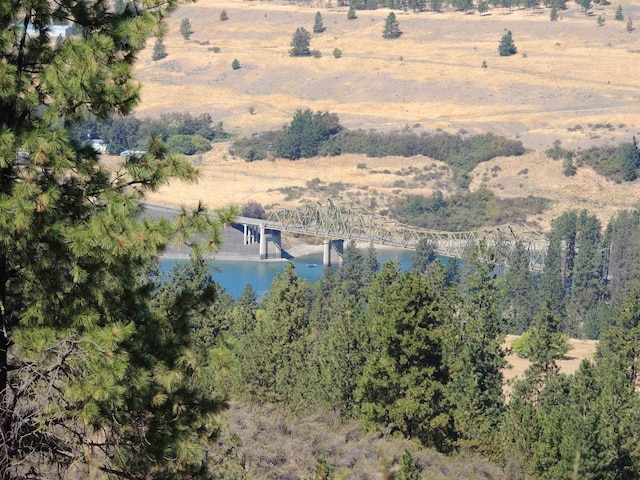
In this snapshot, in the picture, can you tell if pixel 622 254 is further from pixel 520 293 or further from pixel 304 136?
pixel 304 136

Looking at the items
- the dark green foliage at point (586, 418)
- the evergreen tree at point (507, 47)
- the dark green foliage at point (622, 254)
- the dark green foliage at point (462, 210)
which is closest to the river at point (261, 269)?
the dark green foliage at point (462, 210)

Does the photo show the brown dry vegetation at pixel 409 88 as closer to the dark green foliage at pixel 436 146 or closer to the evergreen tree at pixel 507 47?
the dark green foliage at pixel 436 146

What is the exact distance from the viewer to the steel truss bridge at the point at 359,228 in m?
98.8

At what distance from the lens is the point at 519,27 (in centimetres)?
16412

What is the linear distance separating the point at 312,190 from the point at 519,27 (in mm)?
53728

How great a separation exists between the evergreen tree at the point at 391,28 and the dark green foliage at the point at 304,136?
1286 inches

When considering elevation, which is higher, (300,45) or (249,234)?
(300,45)

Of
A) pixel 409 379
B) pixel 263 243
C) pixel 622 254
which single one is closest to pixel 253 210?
pixel 263 243

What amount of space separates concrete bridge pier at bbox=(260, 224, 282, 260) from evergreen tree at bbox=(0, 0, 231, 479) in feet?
312

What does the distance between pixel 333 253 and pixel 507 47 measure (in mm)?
59361

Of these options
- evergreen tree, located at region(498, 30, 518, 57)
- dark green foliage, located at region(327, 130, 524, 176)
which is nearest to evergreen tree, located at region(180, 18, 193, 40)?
dark green foliage, located at region(327, 130, 524, 176)

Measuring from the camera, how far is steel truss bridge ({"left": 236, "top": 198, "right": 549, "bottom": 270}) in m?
98.8

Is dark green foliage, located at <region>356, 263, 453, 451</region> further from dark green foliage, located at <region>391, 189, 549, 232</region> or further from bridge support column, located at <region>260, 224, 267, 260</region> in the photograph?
dark green foliage, located at <region>391, 189, 549, 232</region>

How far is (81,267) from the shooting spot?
11.4 meters
